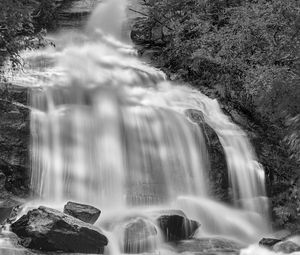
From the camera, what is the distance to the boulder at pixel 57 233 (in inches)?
280

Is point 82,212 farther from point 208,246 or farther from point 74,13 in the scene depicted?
point 74,13

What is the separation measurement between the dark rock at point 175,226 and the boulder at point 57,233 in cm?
141

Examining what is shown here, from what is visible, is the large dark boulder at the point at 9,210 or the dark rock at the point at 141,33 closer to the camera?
the large dark boulder at the point at 9,210

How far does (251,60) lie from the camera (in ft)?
43.3

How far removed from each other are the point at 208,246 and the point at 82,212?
2.53 metres

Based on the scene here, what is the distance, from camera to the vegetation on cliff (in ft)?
33.5

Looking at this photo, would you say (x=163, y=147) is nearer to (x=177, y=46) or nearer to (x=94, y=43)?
(x=177, y=46)

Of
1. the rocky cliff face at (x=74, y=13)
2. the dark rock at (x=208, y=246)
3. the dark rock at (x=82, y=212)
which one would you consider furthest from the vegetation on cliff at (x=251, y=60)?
the dark rock at (x=82, y=212)

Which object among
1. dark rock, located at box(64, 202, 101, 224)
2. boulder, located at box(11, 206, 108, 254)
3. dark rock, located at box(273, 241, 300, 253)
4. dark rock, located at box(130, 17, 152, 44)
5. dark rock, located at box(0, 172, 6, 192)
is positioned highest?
dark rock, located at box(130, 17, 152, 44)

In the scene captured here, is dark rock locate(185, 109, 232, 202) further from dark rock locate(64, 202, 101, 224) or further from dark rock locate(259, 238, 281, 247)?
dark rock locate(64, 202, 101, 224)

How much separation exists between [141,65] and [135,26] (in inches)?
113

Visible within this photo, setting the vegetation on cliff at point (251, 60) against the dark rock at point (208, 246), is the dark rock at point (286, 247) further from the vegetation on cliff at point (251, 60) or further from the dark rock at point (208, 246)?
the vegetation on cliff at point (251, 60)

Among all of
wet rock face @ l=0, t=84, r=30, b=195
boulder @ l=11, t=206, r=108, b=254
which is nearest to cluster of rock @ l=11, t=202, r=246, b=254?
boulder @ l=11, t=206, r=108, b=254

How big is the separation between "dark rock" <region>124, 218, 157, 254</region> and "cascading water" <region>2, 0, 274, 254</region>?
3.4 inches
